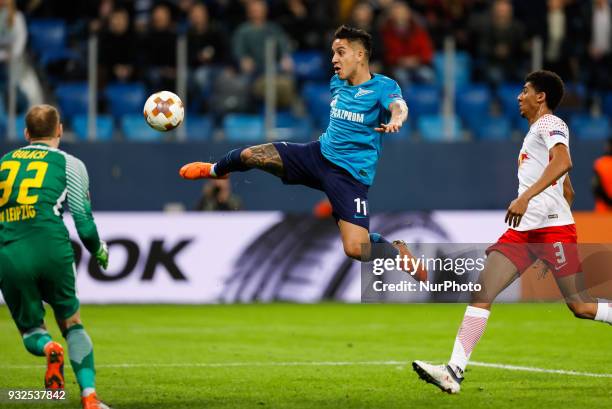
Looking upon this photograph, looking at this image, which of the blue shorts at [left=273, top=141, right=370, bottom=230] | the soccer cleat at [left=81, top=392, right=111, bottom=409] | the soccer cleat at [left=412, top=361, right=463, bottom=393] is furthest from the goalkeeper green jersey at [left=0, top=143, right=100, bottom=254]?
the blue shorts at [left=273, top=141, right=370, bottom=230]

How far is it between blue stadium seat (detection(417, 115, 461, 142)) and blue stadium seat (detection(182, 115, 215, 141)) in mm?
3228

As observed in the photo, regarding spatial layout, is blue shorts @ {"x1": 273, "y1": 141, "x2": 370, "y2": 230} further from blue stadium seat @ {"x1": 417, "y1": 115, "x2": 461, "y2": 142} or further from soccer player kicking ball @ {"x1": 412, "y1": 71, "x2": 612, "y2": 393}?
blue stadium seat @ {"x1": 417, "y1": 115, "x2": 461, "y2": 142}

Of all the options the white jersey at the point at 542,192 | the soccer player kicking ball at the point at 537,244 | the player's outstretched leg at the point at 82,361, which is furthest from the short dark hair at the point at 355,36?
the player's outstretched leg at the point at 82,361

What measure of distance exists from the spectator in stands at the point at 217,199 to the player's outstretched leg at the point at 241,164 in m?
7.53

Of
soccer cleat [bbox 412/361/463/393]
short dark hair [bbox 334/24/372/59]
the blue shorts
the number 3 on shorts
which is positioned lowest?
soccer cleat [bbox 412/361/463/393]

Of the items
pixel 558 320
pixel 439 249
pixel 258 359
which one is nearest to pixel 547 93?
pixel 439 249

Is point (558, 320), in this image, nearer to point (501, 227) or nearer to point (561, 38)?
point (501, 227)

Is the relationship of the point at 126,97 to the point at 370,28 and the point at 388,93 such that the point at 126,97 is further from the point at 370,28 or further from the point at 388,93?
the point at 388,93

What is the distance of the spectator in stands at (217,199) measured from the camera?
57.1 feet

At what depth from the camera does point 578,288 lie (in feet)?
28.6

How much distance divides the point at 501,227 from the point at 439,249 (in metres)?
6.47

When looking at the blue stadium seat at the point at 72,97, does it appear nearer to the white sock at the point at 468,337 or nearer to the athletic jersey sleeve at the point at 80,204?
the white sock at the point at 468,337

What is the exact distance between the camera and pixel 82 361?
7367mm

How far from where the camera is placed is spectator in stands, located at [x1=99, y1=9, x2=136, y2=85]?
18.3m
